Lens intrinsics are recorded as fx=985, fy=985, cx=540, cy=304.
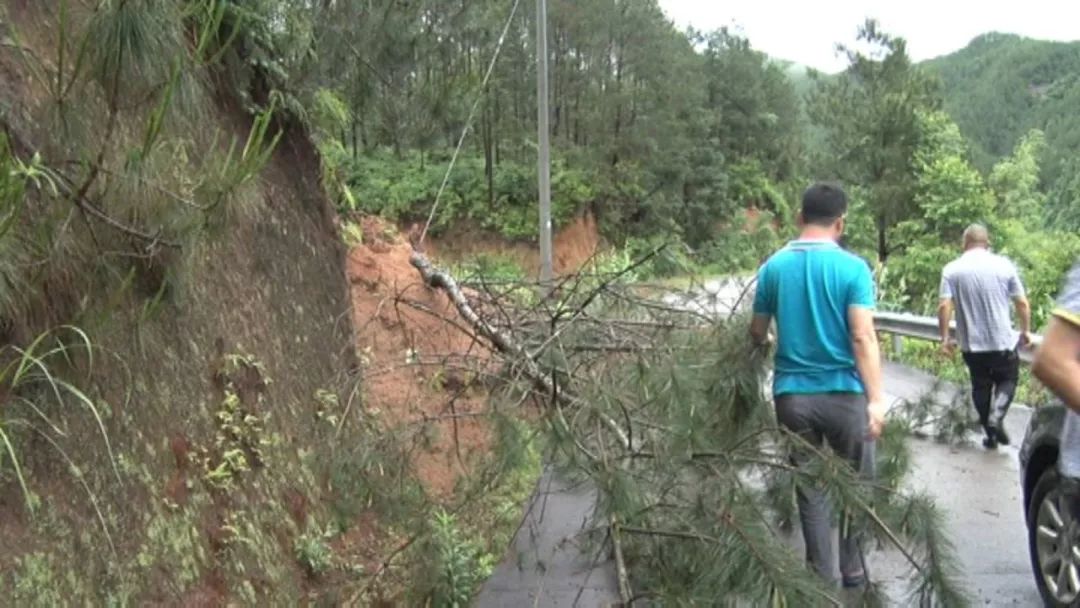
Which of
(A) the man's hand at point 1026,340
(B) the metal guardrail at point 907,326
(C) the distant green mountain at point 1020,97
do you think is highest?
(C) the distant green mountain at point 1020,97

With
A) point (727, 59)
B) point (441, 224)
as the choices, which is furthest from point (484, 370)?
point (727, 59)

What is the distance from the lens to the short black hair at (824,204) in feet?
14.9

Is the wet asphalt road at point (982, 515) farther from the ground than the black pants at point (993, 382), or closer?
closer

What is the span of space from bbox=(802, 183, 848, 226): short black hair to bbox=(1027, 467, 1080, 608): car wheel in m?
1.60

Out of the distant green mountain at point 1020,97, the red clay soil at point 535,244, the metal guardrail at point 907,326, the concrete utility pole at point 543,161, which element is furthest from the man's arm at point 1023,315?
the distant green mountain at point 1020,97

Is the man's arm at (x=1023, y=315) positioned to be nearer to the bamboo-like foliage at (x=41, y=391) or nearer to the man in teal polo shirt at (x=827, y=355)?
the man in teal polo shirt at (x=827, y=355)

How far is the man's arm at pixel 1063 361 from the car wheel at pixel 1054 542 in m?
1.91

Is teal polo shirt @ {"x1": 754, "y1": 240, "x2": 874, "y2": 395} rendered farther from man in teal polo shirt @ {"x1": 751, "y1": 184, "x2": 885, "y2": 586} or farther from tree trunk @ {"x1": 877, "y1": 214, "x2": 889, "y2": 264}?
tree trunk @ {"x1": 877, "y1": 214, "x2": 889, "y2": 264}

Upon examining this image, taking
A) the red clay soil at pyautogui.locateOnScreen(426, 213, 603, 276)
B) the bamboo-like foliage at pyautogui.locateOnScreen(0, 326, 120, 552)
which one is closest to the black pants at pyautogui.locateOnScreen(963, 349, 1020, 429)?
the bamboo-like foliage at pyautogui.locateOnScreen(0, 326, 120, 552)

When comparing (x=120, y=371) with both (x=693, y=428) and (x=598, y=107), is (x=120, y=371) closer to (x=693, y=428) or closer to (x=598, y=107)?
(x=693, y=428)

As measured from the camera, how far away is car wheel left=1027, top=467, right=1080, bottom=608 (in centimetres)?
446

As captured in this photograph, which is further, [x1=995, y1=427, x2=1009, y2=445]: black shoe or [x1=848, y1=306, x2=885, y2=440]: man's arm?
[x1=995, y1=427, x2=1009, y2=445]: black shoe

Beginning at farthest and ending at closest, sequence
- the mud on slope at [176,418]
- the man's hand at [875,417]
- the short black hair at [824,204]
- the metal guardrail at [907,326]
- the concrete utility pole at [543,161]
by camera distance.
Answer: the concrete utility pole at [543,161]
the metal guardrail at [907,326]
the short black hair at [824,204]
the man's hand at [875,417]
the mud on slope at [176,418]

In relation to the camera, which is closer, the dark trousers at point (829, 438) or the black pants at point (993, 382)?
the dark trousers at point (829, 438)
